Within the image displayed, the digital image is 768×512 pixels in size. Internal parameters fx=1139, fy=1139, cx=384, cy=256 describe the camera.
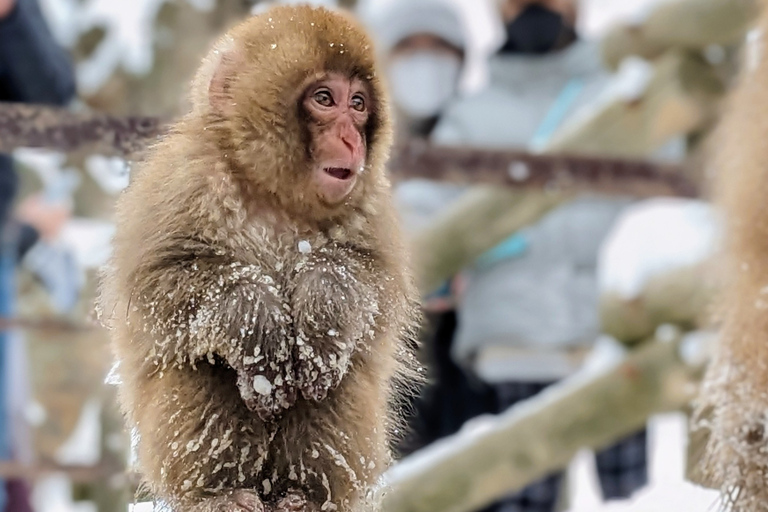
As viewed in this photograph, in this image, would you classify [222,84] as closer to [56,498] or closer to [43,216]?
[43,216]

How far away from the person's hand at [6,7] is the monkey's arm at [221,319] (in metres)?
1.73

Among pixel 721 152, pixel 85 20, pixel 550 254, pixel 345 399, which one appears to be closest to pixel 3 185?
pixel 550 254

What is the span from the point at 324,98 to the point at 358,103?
0.11 feet

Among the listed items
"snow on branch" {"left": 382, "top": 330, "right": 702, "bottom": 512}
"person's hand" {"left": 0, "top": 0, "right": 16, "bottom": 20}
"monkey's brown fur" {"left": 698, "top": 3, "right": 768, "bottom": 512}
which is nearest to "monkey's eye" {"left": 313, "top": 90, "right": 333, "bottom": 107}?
"monkey's brown fur" {"left": 698, "top": 3, "right": 768, "bottom": 512}

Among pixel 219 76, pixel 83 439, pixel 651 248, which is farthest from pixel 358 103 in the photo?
pixel 83 439

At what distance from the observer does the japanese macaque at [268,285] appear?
3.24 feet

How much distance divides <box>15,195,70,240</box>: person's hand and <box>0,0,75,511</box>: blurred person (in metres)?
0.10

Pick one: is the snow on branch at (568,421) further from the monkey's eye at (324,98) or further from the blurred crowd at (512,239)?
the monkey's eye at (324,98)

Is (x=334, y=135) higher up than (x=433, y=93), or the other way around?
(x=334, y=135)

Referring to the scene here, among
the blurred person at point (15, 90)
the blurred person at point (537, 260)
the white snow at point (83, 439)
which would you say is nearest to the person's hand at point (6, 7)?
the blurred person at point (15, 90)

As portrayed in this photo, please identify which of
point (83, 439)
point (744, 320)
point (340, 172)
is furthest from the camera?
point (83, 439)

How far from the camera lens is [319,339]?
99 centimetres

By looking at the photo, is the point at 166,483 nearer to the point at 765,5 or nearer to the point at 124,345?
the point at 124,345

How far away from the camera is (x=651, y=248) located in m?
2.65
